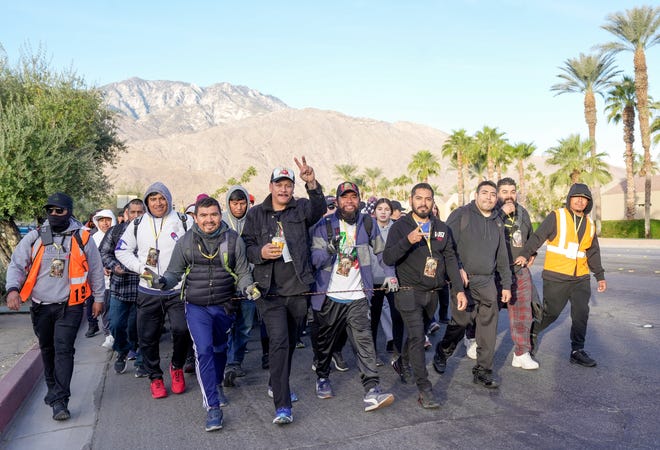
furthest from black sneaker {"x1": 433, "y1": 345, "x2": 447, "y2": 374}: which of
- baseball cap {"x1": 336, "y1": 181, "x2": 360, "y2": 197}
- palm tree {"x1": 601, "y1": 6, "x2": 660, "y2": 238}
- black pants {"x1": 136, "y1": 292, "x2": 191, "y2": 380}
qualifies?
palm tree {"x1": 601, "y1": 6, "x2": 660, "y2": 238}

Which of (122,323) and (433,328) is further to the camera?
(433,328)

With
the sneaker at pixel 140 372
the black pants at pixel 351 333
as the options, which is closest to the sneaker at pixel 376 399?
the black pants at pixel 351 333

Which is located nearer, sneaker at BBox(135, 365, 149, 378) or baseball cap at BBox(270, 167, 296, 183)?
baseball cap at BBox(270, 167, 296, 183)

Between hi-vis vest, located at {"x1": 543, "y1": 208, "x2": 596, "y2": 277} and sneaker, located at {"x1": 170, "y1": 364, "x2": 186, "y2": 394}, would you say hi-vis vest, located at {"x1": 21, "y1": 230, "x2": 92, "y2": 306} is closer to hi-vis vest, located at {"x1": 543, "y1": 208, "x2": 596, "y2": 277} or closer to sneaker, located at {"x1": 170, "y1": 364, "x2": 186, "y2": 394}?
sneaker, located at {"x1": 170, "y1": 364, "x2": 186, "y2": 394}

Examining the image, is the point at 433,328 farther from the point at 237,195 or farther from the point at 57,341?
the point at 57,341

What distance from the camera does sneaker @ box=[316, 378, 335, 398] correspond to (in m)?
5.80

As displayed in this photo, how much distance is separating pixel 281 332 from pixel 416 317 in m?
1.32

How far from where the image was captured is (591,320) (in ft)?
30.1

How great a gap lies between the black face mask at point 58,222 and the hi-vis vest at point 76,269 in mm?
121

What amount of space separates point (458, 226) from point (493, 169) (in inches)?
2229

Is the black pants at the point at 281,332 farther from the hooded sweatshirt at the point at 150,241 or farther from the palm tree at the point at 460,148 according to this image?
the palm tree at the point at 460,148

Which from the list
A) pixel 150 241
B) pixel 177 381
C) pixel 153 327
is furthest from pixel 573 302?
pixel 150 241

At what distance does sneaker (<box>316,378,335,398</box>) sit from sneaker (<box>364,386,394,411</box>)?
1.85 ft

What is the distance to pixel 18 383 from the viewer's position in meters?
6.23
